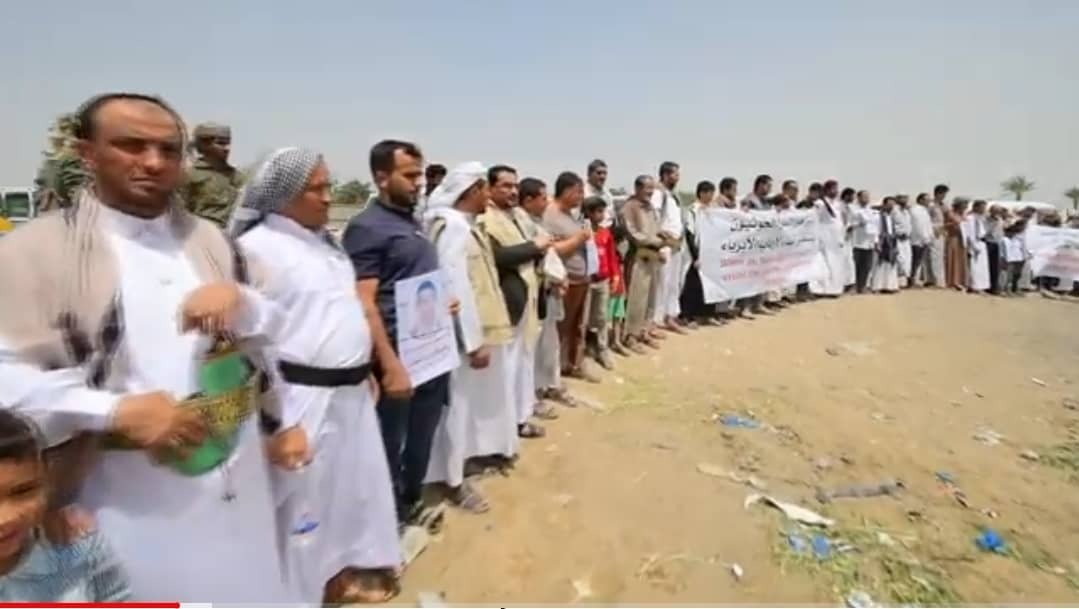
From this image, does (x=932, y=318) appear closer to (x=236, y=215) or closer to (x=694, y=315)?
(x=694, y=315)

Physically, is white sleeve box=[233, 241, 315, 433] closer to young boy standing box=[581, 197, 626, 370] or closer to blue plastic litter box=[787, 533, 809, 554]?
blue plastic litter box=[787, 533, 809, 554]

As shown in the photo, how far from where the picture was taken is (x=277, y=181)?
2.37 m

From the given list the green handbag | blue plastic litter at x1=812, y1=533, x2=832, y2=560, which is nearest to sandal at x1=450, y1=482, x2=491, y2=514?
blue plastic litter at x1=812, y1=533, x2=832, y2=560

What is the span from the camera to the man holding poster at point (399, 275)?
2957 mm

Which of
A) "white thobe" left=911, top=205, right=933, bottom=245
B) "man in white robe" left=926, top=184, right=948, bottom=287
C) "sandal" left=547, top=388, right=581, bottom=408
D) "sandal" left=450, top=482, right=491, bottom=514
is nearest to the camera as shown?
"sandal" left=450, top=482, right=491, bottom=514

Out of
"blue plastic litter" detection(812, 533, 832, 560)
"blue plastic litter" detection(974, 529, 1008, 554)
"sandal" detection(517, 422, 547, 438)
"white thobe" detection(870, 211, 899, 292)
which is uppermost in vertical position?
"white thobe" detection(870, 211, 899, 292)

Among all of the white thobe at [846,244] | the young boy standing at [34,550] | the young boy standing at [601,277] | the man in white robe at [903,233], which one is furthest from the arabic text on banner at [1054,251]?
the young boy standing at [34,550]

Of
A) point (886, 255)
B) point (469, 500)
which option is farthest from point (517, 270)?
point (886, 255)

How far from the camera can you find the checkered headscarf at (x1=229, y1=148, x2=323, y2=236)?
2.37 m

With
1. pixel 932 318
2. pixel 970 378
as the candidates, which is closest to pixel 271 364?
pixel 970 378

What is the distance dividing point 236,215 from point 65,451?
3.92ft

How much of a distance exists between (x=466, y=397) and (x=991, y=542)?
2.71 m

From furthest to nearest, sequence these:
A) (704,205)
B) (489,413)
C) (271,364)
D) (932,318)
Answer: (932,318)
(704,205)
(489,413)
(271,364)

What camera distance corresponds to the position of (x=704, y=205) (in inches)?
357
